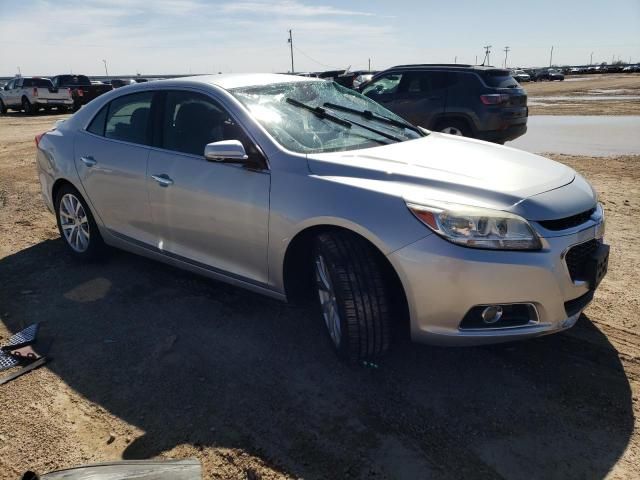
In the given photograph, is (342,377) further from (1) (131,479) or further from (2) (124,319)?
(2) (124,319)

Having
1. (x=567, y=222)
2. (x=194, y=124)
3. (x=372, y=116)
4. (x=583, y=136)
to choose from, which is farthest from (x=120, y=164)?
(x=583, y=136)

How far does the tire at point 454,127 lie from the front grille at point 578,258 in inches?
263

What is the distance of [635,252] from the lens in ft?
15.0

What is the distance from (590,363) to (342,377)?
1428mm

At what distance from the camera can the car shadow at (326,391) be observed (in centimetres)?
235

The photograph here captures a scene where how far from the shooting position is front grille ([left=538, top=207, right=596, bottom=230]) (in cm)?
261

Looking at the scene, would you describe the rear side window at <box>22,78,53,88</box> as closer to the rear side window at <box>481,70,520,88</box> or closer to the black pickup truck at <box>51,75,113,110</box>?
the black pickup truck at <box>51,75,113,110</box>

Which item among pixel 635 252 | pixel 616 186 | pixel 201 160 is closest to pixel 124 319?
pixel 201 160

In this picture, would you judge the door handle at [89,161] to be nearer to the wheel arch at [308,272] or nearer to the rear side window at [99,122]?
the rear side window at [99,122]

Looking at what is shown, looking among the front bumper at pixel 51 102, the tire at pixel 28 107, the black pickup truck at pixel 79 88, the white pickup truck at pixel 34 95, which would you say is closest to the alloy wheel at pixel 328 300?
the black pickup truck at pixel 79 88

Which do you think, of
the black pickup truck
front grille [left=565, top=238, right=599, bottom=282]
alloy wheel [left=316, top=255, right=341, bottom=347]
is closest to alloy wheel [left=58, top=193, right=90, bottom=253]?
alloy wheel [left=316, top=255, right=341, bottom=347]

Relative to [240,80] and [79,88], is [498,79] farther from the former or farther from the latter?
[79,88]

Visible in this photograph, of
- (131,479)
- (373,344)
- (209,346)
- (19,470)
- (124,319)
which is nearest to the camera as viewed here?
(131,479)

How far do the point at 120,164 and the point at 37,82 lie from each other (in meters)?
24.8
